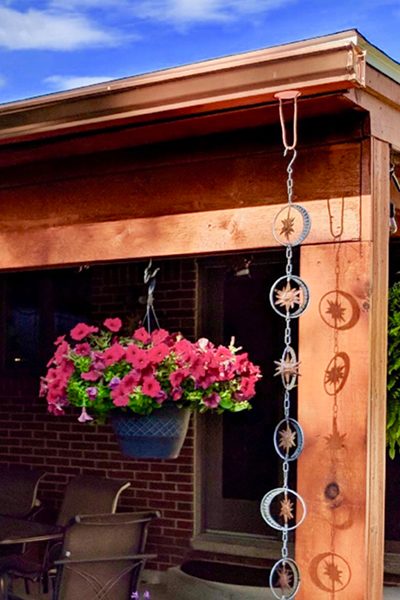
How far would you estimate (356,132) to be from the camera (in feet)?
10.5

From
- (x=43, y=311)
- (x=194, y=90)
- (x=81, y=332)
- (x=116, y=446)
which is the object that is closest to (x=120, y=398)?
(x=81, y=332)

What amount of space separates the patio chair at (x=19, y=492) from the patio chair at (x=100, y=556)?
160 cm

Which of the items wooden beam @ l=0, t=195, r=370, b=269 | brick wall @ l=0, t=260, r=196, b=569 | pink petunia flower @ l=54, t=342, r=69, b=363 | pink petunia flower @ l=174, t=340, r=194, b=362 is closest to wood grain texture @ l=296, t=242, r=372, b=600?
wooden beam @ l=0, t=195, r=370, b=269

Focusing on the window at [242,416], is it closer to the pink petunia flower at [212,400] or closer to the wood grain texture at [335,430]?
the pink petunia flower at [212,400]

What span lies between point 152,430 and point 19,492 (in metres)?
2.95

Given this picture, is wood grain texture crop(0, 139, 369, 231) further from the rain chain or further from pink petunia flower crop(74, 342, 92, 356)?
pink petunia flower crop(74, 342, 92, 356)

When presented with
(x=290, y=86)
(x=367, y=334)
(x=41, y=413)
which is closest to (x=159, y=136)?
(x=290, y=86)

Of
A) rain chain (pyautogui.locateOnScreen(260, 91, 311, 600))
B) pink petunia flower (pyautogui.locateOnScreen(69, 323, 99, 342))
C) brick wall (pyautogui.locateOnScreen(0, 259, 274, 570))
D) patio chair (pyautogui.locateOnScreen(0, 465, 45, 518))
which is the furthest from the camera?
brick wall (pyautogui.locateOnScreen(0, 259, 274, 570))

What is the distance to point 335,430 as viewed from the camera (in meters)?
3.15

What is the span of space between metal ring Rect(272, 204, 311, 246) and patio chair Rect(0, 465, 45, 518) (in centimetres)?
344

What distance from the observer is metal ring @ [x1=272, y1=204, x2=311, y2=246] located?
10.5 feet

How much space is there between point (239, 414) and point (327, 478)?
3132 millimetres

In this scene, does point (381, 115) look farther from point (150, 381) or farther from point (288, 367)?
point (150, 381)

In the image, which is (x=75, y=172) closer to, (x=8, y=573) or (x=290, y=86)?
(x=290, y=86)
